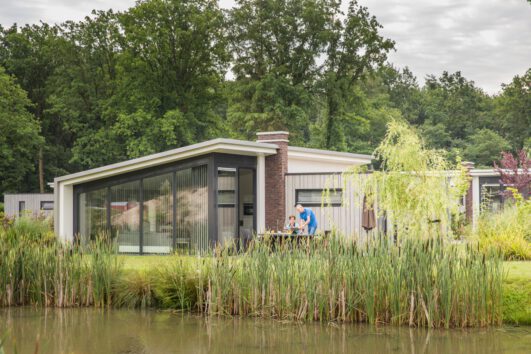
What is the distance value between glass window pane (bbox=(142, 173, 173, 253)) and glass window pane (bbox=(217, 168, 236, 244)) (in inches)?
45.2

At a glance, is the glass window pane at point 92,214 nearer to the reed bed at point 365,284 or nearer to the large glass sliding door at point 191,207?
the large glass sliding door at point 191,207

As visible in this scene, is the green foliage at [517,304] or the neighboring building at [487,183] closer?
the green foliage at [517,304]

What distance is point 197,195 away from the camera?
56.3ft

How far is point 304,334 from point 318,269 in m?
0.99

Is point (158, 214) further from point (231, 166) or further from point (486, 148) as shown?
point (486, 148)

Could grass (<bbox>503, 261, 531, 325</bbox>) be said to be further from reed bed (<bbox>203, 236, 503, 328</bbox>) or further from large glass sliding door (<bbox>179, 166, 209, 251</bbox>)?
large glass sliding door (<bbox>179, 166, 209, 251</bbox>)

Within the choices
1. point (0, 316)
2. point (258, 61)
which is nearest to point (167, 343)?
point (0, 316)

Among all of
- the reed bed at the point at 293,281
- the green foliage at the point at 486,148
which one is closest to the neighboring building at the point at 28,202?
the reed bed at the point at 293,281

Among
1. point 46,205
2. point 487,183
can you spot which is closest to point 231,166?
point 487,183

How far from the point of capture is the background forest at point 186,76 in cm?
3216

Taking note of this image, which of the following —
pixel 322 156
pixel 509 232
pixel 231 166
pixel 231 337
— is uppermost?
pixel 322 156

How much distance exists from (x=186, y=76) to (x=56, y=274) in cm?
2190

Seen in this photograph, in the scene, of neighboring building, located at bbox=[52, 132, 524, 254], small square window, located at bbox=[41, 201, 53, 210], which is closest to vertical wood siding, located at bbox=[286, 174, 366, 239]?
neighboring building, located at bbox=[52, 132, 524, 254]

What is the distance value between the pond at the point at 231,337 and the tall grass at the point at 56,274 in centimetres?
90
